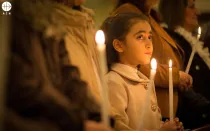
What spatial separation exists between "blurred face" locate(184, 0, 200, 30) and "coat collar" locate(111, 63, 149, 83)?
1.60 feet

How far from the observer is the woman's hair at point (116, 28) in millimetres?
1221

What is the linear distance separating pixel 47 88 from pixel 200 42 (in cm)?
98

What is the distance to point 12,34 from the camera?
2.68 feet

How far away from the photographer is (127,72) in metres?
1.21

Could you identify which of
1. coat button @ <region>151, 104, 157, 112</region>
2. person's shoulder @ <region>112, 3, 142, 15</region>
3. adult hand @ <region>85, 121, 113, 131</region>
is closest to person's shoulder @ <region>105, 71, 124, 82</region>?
coat button @ <region>151, 104, 157, 112</region>

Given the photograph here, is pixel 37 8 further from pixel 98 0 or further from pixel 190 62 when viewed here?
pixel 190 62

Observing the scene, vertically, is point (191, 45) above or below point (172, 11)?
below

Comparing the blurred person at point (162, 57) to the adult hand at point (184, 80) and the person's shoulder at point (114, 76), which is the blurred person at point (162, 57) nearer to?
the adult hand at point (184, 80)

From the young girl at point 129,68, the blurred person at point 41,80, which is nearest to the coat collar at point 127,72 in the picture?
the young girl at point 129,68

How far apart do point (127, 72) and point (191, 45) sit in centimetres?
48

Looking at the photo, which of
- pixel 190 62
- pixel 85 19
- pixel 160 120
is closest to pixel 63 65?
pixel 85 19

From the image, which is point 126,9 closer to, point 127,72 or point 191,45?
point 127,72

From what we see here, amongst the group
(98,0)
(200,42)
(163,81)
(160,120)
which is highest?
(98,0)

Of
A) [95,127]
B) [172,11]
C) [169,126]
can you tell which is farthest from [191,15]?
[95,127]
